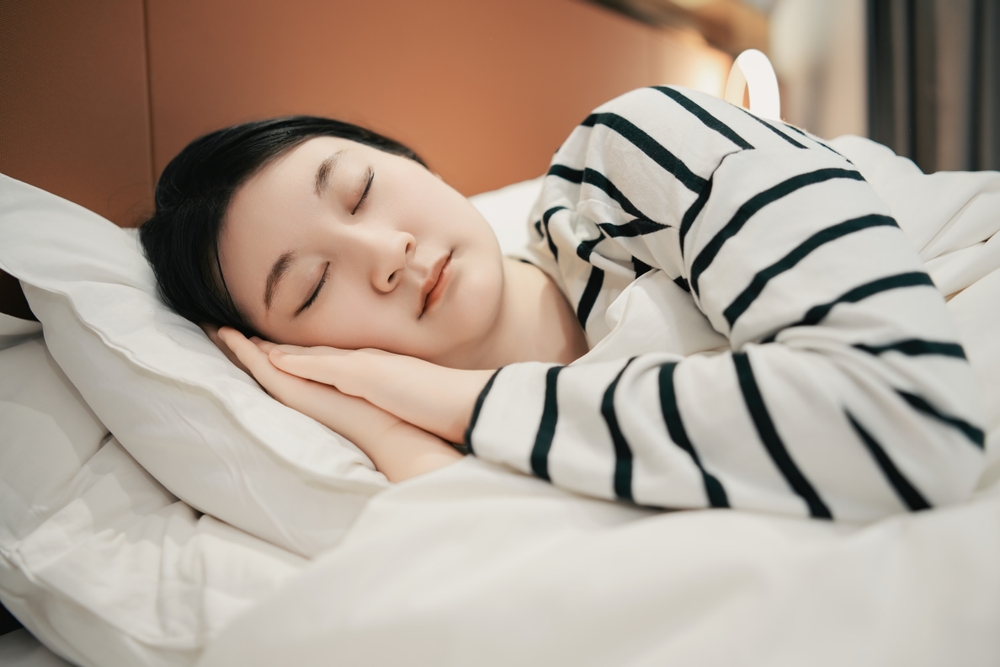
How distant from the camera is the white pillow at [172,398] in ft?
1.71

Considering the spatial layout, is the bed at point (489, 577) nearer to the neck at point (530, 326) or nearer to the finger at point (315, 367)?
the finger at point (315, 367)

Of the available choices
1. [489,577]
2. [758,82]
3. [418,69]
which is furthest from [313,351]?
[758,82]

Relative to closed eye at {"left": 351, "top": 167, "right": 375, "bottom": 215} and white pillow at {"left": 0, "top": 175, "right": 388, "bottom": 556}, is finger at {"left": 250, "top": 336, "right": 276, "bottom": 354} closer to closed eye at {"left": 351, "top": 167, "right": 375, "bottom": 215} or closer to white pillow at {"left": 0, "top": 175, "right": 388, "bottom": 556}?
white pillow at {"left": 0, "top": 175, "right": 388, "bottom": 556}

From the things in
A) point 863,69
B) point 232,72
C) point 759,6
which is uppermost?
point 759,6

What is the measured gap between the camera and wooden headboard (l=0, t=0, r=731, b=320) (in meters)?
0.81

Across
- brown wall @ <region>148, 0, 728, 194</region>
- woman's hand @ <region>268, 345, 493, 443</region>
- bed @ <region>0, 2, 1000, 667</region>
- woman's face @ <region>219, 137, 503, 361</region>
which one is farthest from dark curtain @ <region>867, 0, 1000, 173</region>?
woman's hand @ <region>268, 345, 493, 443</region>

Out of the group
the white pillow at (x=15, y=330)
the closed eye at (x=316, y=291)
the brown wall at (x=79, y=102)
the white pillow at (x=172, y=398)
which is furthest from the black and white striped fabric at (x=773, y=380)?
the brown wall at (x=79, y=102)

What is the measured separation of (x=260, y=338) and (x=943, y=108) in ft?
7.16

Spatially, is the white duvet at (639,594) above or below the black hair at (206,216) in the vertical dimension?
below

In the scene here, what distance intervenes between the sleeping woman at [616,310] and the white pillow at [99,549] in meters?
0.16

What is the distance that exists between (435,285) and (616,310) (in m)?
0.22

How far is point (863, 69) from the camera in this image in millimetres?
2020

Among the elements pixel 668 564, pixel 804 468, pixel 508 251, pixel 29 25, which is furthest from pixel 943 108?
pixel 29 25

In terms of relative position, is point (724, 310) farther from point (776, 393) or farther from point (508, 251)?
point (508, 251)
